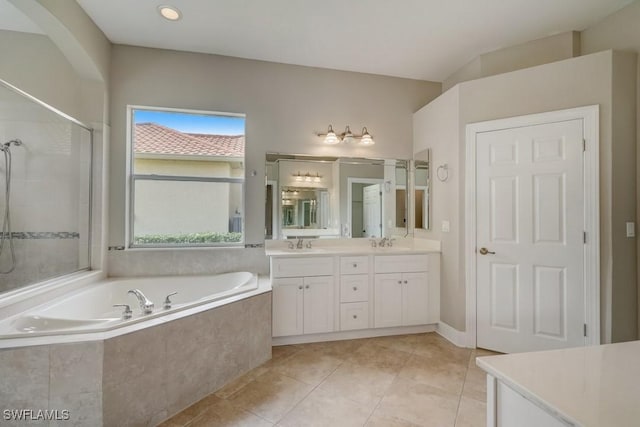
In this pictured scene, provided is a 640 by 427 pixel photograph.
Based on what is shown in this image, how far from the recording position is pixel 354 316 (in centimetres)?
285

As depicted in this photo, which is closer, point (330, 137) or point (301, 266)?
point (301, 266)

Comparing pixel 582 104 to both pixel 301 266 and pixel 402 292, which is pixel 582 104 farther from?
pixel 301 266

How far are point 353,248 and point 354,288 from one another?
515 millimetres

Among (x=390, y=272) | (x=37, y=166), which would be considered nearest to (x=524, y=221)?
(x=390, y=272)

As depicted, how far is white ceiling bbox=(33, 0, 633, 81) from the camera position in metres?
2.28

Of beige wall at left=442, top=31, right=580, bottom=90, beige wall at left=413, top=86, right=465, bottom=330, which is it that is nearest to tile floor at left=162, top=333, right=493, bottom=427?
beige wall at left=413, top=86, right=465, bottom=330

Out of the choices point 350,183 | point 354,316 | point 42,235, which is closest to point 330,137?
point 350,183

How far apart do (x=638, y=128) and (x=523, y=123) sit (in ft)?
2.38

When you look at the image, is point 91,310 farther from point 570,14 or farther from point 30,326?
point 570,14

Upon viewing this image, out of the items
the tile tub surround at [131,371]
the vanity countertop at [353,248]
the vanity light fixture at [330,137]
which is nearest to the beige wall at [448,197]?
the vanity countertop at [353,248]

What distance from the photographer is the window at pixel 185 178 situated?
292 cm

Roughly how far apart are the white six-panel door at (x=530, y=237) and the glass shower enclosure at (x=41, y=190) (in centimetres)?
359

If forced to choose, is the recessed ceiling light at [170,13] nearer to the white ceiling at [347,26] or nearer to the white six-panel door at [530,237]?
the white ceiling at [347,26]

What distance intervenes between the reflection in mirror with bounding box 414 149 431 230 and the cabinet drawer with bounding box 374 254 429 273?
0.44 m
